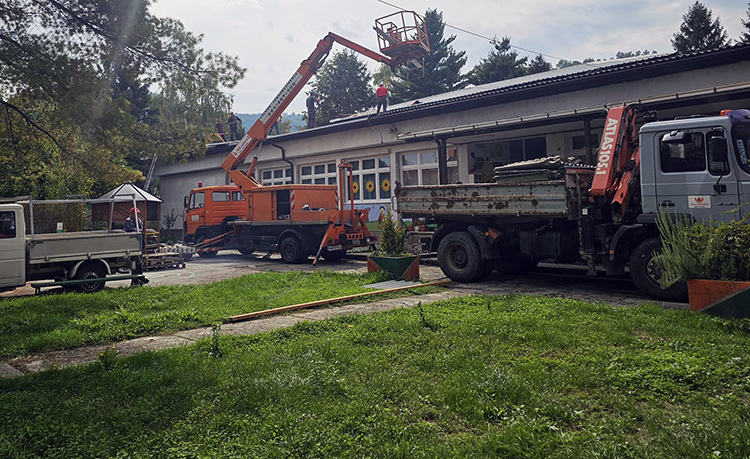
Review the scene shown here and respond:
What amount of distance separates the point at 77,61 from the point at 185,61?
2.04 metres

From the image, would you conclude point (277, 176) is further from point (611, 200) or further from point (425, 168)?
point (611, 200)

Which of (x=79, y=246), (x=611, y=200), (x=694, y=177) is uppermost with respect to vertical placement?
(x=694, y=177)

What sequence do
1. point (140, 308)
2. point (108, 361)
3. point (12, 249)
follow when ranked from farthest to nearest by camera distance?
point (12, 249) < point (140, 308) < point (108, 361)

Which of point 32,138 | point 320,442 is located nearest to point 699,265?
point 320,442

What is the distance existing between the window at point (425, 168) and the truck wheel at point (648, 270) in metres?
11.0

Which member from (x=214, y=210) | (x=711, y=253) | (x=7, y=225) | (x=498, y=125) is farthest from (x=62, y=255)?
(x=498, y=125)

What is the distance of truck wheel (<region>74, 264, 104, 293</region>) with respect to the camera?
1066 cm

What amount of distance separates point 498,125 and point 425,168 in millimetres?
5193

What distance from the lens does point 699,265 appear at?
6562mm

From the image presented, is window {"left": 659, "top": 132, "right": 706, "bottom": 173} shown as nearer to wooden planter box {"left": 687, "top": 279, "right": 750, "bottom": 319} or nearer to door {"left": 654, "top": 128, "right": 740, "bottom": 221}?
door {"left": 654, "top": 128, "right": 740, "bottom": 221}

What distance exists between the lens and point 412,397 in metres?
3.99

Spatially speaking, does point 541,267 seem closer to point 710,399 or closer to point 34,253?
point 710,399

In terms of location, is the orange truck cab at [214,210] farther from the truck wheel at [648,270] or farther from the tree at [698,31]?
the tree at [698,31]

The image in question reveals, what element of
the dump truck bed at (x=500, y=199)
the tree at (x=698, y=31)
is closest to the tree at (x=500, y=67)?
the tree at (x=698, y=31)
